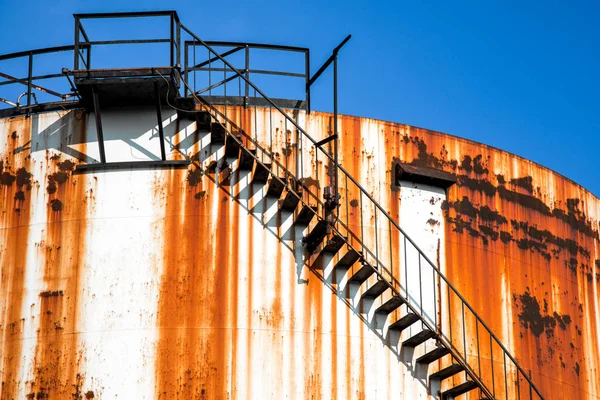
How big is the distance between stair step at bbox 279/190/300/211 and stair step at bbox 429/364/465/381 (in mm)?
3401

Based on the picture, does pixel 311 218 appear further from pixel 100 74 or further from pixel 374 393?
pixel 100 74

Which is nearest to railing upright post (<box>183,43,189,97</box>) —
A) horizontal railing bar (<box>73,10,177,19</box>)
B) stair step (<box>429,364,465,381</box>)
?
→ horizontal railing bar (<box>73,10,177,19</box>)

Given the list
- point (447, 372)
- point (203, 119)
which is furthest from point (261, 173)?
point (447, 372)

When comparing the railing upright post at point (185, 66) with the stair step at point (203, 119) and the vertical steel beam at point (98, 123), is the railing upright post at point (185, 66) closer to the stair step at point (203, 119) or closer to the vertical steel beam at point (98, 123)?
the stair step at point (203, 119)

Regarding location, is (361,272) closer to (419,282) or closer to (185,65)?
(419,282)

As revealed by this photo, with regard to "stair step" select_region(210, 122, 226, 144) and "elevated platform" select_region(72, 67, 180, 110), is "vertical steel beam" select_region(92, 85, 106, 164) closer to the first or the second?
"elevated platform" select_region(72, 67, 180, 110)

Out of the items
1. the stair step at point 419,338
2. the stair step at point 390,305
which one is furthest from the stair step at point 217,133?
the stair step at point 419,338

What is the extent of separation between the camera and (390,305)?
17.9m

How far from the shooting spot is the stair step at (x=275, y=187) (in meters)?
18.1

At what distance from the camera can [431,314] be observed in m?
18.6

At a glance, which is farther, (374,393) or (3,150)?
(3,150)

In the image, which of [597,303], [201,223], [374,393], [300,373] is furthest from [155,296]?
[597,303]

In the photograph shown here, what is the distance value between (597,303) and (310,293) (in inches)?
249

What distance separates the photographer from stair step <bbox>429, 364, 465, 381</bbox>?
17.7 metres
